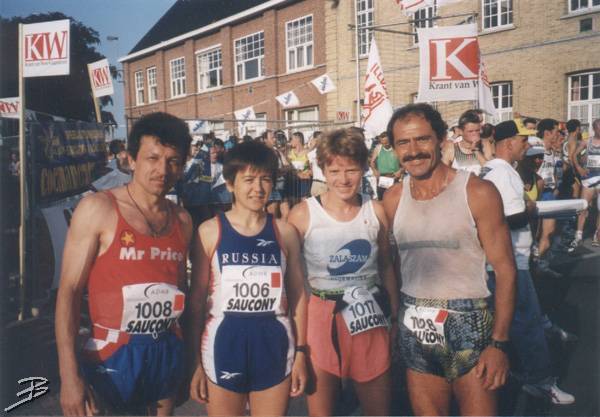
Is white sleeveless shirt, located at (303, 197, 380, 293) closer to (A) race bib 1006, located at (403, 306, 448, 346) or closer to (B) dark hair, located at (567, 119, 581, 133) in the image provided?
(A) race bib 1006, located at (403, 306, 448, 346)

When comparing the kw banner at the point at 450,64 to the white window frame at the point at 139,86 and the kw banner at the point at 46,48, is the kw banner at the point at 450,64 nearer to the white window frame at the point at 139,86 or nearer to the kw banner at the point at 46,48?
the kw banner at the point at 46,48

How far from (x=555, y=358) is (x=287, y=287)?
3236 mm

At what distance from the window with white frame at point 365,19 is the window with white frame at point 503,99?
4.69 meters

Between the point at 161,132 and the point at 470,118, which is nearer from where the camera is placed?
the point at 161,132

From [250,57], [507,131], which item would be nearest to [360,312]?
[507,131]

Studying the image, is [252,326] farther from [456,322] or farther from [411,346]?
[456,322]

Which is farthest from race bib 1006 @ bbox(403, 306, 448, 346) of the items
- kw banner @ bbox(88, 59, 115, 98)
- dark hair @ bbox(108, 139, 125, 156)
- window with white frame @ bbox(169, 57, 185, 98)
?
window with white frame @ bbox(169, 57, 185, 98)

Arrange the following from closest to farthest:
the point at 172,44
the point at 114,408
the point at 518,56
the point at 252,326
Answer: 1. the point at 114,408
2. the point at 252,326
3. the point at 518,56
4. the point at 172,44

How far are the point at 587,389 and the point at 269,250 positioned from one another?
10.1 feet

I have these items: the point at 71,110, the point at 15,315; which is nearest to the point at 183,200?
the point at 15,315

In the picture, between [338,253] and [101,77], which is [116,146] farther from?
[338,253]

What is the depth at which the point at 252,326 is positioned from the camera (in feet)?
7.54

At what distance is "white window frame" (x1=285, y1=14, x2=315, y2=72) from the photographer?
2119cm

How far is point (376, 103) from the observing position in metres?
8.93
